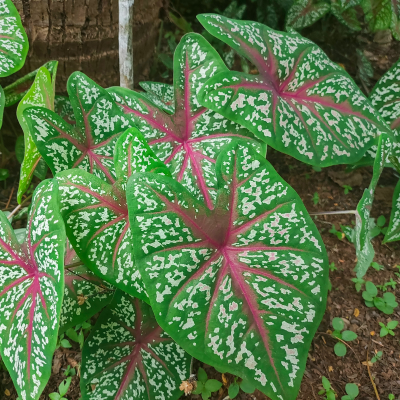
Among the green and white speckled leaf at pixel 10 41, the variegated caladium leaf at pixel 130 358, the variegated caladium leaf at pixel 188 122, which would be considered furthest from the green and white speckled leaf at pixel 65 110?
the variegated caladium leaf at pixel 130 358

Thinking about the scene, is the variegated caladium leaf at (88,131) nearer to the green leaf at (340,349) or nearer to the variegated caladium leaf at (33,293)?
the variegated caladium leaf at (33,293)

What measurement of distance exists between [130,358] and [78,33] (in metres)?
1.37

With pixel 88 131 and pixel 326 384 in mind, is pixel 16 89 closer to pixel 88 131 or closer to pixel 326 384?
pixel 88 131

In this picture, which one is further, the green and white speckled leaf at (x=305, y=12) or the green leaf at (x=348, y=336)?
the green and white speckled leaf at (x=305, y=12)

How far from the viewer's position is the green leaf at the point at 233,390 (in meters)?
1.20

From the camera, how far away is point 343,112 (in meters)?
1.15

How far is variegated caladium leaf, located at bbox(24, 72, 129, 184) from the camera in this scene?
1.09 meters

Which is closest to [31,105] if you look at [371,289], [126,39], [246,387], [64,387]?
[126,39]

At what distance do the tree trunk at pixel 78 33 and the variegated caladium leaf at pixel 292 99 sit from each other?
0.65 meters

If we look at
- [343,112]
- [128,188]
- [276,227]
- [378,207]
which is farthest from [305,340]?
[378,207]

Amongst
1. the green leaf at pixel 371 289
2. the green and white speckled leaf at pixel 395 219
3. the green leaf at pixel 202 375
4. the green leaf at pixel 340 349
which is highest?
the green and white speckled leaf at pixel 395 219

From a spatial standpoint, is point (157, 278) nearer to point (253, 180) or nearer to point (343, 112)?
point (253, 180)

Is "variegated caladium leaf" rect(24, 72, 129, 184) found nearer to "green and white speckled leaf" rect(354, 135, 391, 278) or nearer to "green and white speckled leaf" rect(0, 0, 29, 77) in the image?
"green and white speckled leaf" rect(0, 0, 29, 77)

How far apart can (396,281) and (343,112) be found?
89 cm
